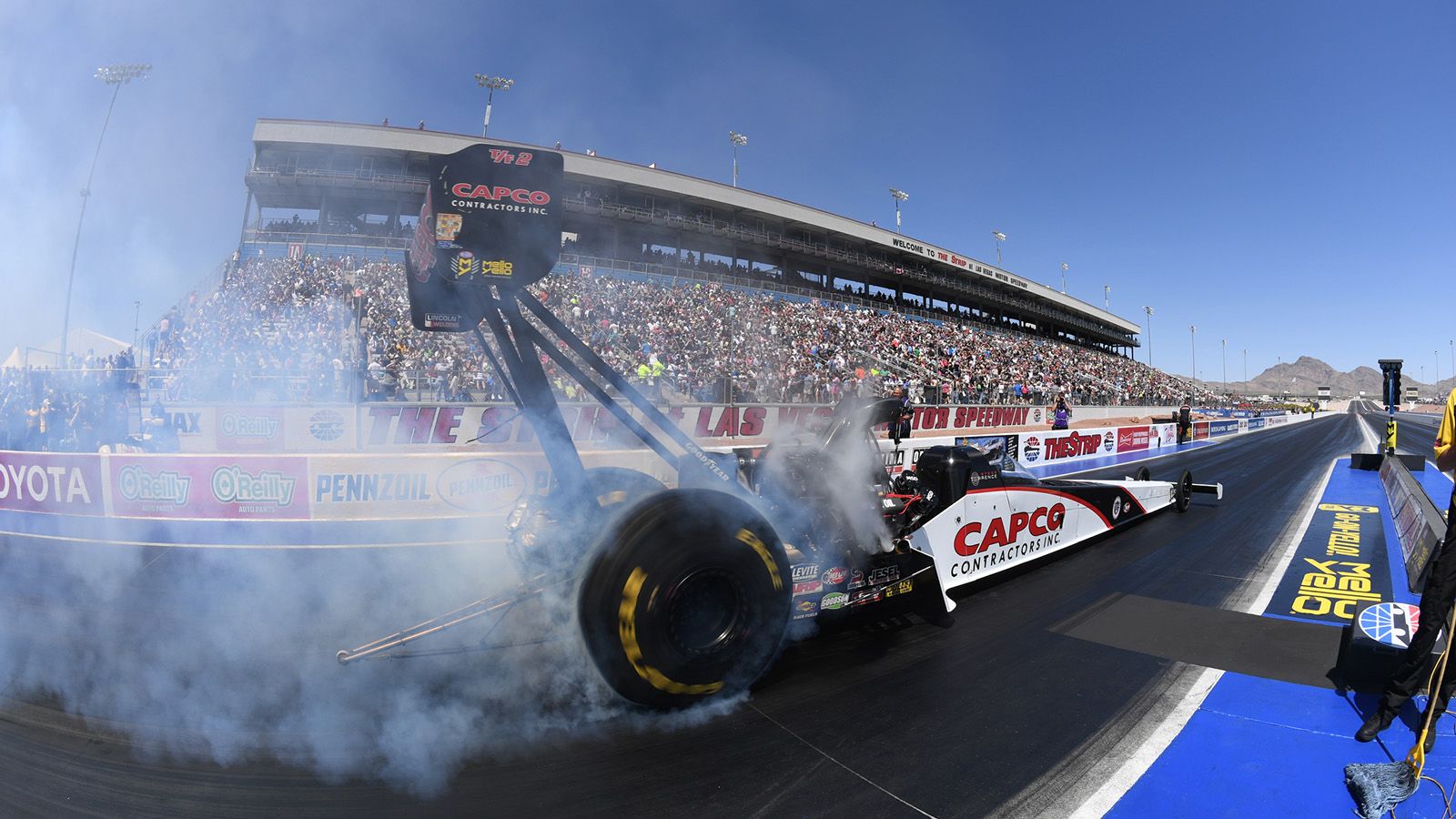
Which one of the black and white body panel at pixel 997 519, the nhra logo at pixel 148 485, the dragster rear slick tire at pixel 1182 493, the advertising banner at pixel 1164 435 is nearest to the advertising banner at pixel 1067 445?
the advertising banner at pixel 1164 435

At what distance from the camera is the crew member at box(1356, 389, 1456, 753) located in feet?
8.66

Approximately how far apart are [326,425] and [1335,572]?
14.1 metres

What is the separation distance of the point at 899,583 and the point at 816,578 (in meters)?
0.68

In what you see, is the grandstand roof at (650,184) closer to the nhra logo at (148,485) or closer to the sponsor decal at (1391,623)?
the nhra logo at (148,485)

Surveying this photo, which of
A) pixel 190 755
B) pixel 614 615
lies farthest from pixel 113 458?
pixel 614 615

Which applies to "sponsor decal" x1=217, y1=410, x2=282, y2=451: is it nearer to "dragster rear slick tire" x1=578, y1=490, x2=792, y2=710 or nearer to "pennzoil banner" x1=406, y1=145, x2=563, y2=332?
"pennzoil banner" x1=406, y1=145, x2=563, y2=332

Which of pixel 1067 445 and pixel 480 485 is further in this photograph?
pixel 1067 445

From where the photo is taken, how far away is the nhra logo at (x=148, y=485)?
7566 mm

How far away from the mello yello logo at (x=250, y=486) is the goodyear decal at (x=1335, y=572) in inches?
415

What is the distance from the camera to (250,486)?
7.81 meters

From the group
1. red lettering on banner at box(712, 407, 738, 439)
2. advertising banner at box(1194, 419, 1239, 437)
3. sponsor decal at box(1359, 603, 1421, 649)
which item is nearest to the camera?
sponsor decal at box(1359, 603, 1421, 649)

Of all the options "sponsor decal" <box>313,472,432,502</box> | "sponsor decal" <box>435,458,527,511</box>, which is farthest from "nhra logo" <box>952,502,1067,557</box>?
"sponsor decal" <box>313,472,432,502</box>

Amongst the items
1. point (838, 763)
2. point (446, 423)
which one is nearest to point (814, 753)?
point (838, 763)

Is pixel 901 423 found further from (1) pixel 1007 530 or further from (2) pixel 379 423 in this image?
→ (2) pixel 379 423
